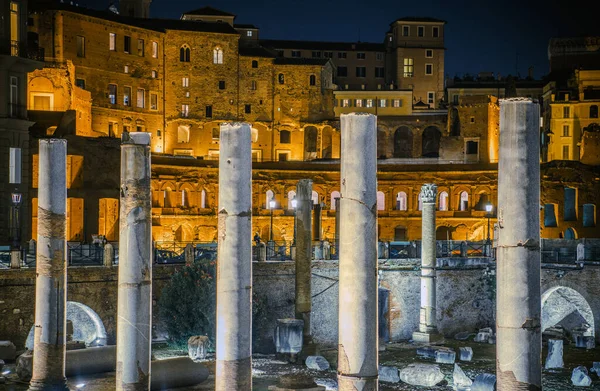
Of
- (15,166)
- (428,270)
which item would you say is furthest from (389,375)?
(15,166)

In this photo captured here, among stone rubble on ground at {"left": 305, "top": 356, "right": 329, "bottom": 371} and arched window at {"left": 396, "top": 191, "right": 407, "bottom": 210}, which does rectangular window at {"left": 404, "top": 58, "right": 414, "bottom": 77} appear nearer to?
arched window at {"left": 396, "top": 191, "right": 407, "bottom": 210}

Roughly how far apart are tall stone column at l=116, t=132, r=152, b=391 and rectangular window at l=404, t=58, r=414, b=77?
226ft

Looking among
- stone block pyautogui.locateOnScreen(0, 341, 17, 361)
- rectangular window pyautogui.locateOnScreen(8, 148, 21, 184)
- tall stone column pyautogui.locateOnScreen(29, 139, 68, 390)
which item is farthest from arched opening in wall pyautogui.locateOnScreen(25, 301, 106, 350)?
tall stone column pyautogui.locateOnScreen(29, 139, 68, 390)

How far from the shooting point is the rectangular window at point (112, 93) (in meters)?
61.9

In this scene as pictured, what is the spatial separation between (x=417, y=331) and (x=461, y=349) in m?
3.53

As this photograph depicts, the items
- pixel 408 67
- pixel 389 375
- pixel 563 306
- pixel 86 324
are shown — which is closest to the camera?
pixel 389 375

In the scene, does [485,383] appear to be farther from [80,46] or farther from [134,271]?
[80,46]

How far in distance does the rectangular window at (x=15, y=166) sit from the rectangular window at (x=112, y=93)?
25394 mm

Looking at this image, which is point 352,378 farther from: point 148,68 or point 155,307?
point 148,68

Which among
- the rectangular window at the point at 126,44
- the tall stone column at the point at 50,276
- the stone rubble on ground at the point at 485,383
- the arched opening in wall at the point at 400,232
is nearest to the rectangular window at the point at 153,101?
the rectangular window at the point at 126,44

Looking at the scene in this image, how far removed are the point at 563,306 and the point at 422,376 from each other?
530 inches

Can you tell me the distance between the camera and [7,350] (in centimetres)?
2462

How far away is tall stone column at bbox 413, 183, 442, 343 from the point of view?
32812 mm

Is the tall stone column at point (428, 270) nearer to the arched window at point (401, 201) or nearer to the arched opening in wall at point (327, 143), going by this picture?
the arched window at point (401, 201)
